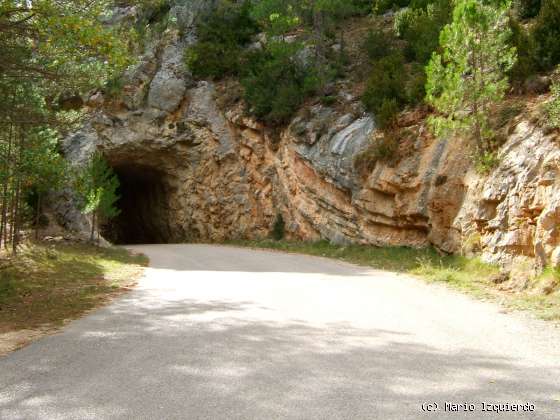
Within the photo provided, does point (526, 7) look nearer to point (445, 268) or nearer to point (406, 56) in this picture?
point (406, 56)

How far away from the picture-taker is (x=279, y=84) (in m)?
24.0

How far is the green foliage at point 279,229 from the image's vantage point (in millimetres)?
23277

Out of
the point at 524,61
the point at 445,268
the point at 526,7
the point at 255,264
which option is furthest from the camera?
the point at 526,7

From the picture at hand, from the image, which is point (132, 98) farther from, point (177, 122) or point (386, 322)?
point (386, 322)

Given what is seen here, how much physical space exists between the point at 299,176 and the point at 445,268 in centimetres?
1073

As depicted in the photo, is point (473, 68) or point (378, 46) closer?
point (473, 68)

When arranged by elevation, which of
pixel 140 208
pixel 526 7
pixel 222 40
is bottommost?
pixel 140 208

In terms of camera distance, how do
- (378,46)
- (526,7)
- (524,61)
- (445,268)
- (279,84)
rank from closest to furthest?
(445,268) < (524,61) < (526,7) < (378,46) < (279,84)

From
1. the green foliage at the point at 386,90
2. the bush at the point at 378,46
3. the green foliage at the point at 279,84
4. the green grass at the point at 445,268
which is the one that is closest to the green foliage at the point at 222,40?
the green foliage at the point at 279,84

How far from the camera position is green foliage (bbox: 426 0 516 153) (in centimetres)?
1171

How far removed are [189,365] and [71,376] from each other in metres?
1.08

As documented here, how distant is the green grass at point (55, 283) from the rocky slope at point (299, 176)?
807 cm

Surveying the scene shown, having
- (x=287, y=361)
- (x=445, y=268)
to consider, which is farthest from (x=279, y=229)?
(x=287, y=361)

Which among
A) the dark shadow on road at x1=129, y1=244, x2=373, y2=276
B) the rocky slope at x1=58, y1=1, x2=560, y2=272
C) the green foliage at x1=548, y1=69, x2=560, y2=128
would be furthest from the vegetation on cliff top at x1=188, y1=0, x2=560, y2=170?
the dark shadow on road at x1=129, y1=244, x2=373, y2=276
